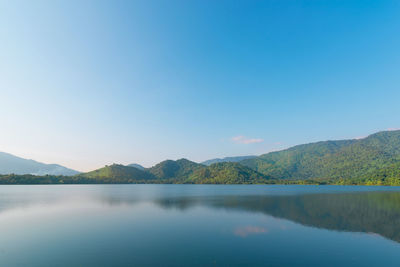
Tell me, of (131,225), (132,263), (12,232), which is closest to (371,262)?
(132,263)

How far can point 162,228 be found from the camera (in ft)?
160

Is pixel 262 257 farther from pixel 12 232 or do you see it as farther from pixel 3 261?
pixel 12 232

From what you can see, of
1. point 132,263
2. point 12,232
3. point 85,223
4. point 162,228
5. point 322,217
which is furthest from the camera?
point 322,217

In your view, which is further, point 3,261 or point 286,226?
point 286,226

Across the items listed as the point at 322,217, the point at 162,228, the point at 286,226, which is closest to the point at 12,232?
the point at 162,228

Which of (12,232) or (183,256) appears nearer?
(183,256)

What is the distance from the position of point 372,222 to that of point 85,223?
78.0 metres

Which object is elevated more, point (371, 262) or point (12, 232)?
point (12, 232)

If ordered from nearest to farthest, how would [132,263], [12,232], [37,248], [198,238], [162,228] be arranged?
[132,263] < [37,248] < [198,238] < [12,232] < [162,228]

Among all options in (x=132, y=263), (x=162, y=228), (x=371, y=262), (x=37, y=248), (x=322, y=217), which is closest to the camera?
(x=132, y=263)

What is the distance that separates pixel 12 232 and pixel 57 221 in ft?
41.2

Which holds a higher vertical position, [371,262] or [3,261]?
[3,261]

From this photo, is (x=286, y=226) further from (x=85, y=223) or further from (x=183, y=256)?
(x=85, y=223)

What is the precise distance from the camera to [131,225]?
51.7 m
